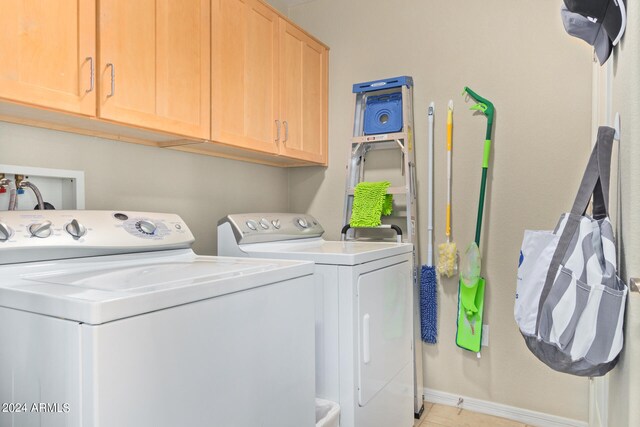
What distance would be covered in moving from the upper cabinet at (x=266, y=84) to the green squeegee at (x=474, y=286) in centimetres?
98

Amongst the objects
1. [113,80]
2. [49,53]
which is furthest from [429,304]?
[49,53]

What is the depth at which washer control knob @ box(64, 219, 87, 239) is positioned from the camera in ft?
4.17

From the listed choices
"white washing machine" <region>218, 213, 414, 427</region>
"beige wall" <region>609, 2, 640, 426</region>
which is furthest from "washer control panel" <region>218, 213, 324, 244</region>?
"beige wall" <region>609, 2, 640, 426</region>

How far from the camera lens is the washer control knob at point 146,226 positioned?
149 cm

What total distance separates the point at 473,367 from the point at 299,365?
1.61 meters

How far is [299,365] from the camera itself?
127 cm

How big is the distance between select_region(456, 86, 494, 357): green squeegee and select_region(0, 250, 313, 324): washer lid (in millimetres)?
1350

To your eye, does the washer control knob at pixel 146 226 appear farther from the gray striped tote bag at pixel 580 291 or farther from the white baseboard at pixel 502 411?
the white baseboard at pixel 502 411

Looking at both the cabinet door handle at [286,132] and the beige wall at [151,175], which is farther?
the cabinet door handle at [286,132]

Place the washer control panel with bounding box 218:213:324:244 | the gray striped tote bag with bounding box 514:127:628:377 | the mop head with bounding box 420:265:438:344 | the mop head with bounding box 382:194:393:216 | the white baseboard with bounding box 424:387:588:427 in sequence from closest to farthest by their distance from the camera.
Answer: the gray striped tote bag with bounding box 514:127:628:377 < the washer control panel with bounding box 218:213:324:244 < the white baseboard with bounding box 424:387:588:427 < the mop head with bounding box 420:265:438:344 < the mop head with bounding box 382:194:393:216

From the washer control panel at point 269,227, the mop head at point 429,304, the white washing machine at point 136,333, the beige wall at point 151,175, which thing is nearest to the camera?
the white washing machine at point 136,333

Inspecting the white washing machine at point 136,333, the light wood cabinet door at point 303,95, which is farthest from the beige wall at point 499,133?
the white washing machine at point 136,333

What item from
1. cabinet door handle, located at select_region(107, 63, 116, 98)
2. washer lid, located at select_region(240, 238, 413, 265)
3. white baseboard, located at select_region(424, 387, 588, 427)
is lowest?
white baseboard, located at select_region(424, 387, 588, 427)

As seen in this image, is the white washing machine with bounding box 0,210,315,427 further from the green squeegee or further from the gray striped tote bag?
the green squeegee
